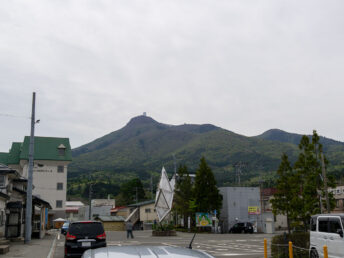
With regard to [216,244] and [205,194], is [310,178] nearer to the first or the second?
[216,244]

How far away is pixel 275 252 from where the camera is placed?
16484 mm

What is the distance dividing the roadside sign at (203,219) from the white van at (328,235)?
3640cm

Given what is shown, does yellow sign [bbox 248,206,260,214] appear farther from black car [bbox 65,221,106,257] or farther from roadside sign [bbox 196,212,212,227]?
black car [bbox 65,221,106,257]

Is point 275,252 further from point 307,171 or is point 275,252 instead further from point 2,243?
point 2,243

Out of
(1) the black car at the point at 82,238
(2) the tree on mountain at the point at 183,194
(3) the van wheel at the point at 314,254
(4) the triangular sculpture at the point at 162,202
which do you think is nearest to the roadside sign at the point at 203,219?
(2) the tree on mountain at the point at 183,194

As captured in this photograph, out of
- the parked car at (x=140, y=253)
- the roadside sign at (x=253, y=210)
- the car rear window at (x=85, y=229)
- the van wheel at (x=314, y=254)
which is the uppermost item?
the parked car at (x=140, y=253)

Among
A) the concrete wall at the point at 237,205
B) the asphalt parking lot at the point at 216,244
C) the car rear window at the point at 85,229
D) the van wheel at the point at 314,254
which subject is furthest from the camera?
the concrete wall at the point at 237,205

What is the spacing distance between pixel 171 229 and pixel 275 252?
25.9 m

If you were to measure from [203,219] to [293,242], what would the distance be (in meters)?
Answer: 35.0

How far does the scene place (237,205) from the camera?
55.1 metres

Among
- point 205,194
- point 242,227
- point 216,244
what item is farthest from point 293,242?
point 205,194

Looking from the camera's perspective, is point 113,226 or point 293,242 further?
point 113,226

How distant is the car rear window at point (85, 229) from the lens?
1734 cm

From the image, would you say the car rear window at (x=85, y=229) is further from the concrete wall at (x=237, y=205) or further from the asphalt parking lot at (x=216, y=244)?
the concrete wall at (x=237, y=205)
